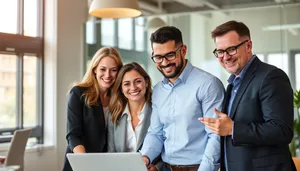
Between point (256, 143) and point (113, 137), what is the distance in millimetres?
1096

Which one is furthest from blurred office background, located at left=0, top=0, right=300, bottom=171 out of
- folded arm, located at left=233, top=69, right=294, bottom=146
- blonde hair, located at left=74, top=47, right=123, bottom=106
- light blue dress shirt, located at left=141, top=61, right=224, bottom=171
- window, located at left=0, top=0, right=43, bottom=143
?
folded arm, located at left=233, top=69, right=294, bottom=146

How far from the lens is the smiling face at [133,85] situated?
8.91 feet

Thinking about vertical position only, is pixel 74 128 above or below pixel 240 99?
below

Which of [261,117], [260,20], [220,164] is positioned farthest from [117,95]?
[260,20]

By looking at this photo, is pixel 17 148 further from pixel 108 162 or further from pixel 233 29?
pixel 233 29

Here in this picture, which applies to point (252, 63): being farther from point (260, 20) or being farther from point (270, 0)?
point (270, 0)

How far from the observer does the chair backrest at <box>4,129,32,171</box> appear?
16.5 feet

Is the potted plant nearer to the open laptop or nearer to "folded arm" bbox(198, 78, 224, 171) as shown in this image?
"folded arm" bbox(198, 78, 224, 171)

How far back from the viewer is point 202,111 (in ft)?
7.72

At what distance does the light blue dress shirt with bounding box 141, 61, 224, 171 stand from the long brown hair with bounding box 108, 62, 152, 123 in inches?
10.8

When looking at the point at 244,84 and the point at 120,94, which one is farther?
the point at 120,94

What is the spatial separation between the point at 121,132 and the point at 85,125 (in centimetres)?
30

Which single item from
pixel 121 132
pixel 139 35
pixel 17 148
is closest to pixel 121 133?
pixel 121 132

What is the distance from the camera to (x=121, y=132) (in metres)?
2.74
